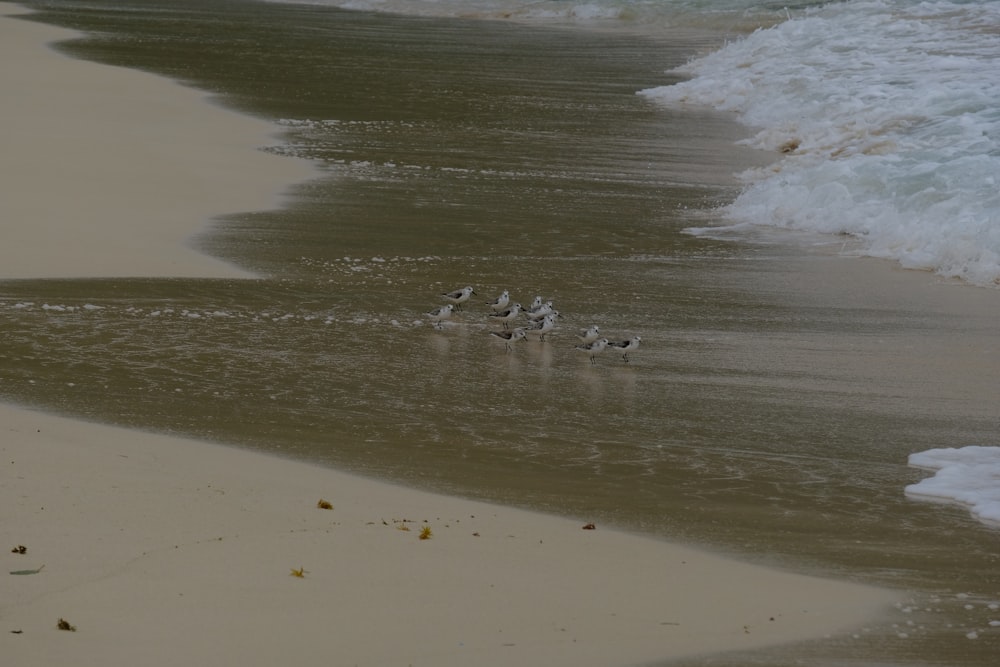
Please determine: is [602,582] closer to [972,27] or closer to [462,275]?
[462,275]

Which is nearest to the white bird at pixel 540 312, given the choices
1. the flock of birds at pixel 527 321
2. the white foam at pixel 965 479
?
the flock of birds at pixel 527 321

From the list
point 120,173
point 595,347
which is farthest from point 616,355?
point 120,173

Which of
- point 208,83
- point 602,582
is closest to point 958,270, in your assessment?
point 602,582

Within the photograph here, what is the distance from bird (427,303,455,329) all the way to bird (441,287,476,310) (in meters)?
0.21

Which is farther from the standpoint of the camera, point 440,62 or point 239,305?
point 440,62

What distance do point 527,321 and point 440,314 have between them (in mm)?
625

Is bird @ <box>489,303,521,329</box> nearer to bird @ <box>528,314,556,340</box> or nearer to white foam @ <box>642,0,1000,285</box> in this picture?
bird @ <box>528,314,556,340</box>

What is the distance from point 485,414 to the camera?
852 cm

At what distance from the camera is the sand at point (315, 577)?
5258 mm

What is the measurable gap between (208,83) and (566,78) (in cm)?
715

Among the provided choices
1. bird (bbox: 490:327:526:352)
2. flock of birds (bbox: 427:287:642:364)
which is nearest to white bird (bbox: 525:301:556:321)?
flock of birds (bbox: 427:287:642:364)

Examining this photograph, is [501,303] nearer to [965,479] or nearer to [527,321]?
[527,321]

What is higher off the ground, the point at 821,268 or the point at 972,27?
the point at 972,27

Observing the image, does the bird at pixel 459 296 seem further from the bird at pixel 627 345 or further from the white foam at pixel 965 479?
the white foam at pixel 965 479
